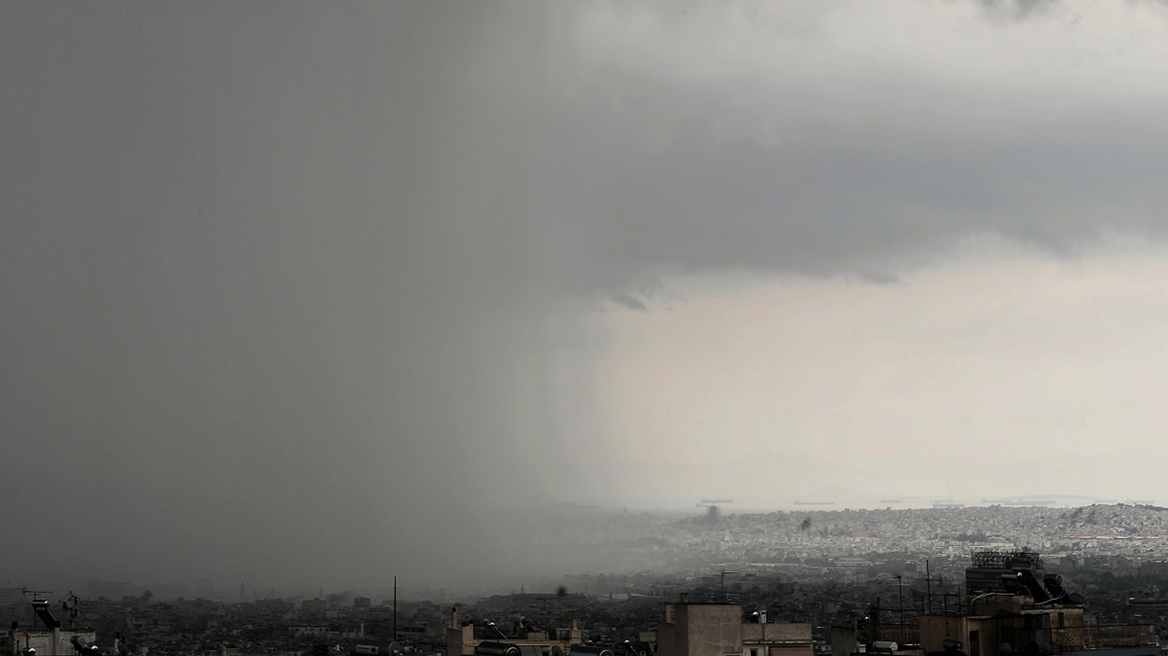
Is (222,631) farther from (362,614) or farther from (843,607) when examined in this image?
(843,607)

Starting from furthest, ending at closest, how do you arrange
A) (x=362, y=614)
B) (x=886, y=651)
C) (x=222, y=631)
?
(x=362, y=614) → (x=222, y=631) → (x=886, y=651)

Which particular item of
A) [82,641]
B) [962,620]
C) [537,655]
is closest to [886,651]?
[962,620]

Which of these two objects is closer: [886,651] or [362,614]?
[886,651]

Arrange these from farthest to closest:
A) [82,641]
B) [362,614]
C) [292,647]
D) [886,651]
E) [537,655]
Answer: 1. [362,614]
2. [292,647]
3. [82,641]
4. [537,655]
5. [886,651]

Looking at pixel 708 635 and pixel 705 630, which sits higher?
pixel 705 630

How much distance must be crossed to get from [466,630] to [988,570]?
19.2m

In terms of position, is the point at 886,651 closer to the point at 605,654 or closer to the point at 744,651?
the point at 744,651

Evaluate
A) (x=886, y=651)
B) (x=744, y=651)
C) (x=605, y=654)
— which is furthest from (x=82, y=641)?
(x=886, y=651)

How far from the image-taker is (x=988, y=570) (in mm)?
43062

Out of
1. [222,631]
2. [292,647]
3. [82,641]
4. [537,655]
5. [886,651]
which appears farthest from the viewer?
[222,631]

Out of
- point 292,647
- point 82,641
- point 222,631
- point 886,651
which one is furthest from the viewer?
point 222,631

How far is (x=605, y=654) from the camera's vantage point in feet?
105

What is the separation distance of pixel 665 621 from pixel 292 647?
94.3 metres

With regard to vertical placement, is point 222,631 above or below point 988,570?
below
